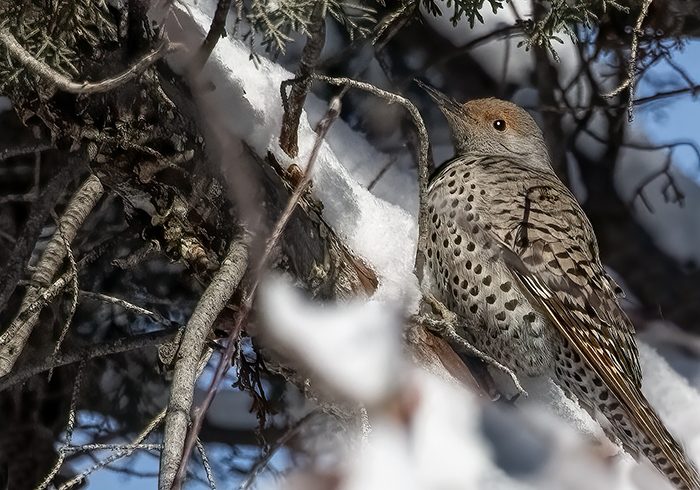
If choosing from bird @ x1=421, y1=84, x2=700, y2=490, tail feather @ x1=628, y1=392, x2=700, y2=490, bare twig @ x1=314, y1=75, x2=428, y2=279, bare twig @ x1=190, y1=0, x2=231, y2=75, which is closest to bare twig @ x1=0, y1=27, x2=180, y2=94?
bare twig @ x1=190, y1=0, x2=231, y2=75

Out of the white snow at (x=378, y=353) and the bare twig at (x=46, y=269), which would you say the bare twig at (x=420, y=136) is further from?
the bare twig at (x=46, y=269)

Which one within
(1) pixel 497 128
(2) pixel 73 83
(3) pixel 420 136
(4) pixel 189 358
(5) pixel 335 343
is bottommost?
(5) pixel 335 343

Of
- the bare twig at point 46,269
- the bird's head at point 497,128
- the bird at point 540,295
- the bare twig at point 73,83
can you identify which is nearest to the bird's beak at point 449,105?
the bird's head at point 497,128

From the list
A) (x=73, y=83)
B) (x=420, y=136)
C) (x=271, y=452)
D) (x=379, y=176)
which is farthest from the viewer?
(x=379, y=176)

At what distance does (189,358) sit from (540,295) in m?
1.37

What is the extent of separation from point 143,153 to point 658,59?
7.05 ft

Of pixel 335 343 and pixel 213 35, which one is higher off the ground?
pixel 213 35

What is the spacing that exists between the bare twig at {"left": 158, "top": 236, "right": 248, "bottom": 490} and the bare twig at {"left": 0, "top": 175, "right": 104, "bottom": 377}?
625mm

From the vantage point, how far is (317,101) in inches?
115

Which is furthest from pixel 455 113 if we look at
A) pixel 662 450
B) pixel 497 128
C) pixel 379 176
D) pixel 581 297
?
pixel 662 450

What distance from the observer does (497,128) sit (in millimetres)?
3400

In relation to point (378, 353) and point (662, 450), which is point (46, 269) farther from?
point (662, 450)

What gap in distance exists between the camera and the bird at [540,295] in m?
2.46

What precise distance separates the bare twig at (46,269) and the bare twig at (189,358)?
→ 63cm
